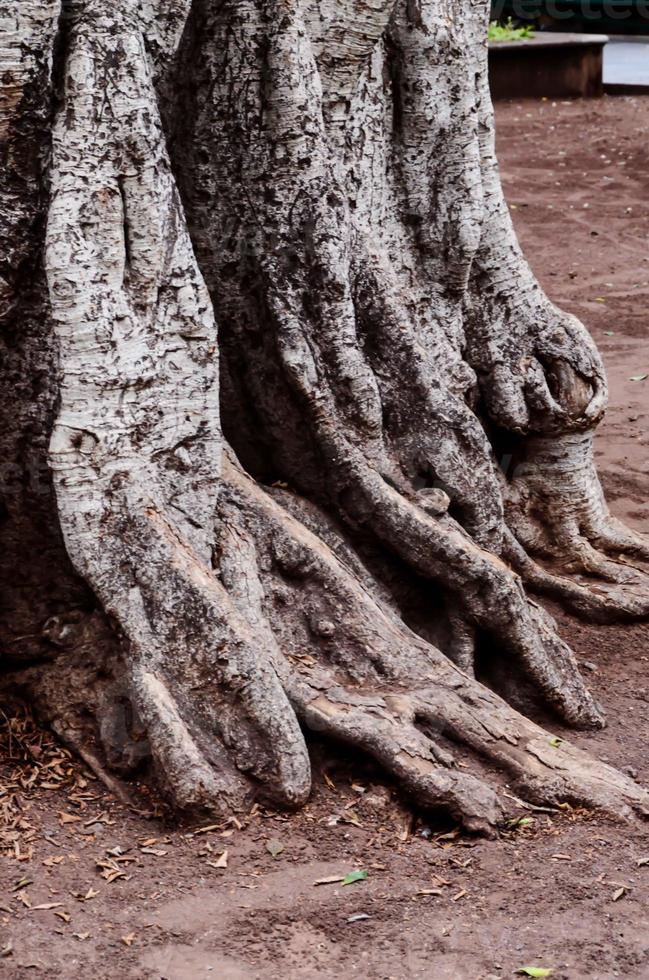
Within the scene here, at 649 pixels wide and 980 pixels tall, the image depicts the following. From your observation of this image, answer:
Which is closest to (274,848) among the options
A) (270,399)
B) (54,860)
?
(54,860)

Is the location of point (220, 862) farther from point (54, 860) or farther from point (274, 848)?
point (54, 860)

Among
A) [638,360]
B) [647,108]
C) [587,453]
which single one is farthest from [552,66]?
[587,453]

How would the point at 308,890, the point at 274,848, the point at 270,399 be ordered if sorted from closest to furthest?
the point at 308,890, the point at 274,848, the point at 270,399

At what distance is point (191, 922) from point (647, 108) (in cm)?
1430

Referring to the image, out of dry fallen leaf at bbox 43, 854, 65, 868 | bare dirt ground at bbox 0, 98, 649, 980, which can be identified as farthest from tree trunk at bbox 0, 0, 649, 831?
dry fallen leaf at bbox 43, 854, 65, 868

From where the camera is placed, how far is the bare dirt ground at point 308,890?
120 inches

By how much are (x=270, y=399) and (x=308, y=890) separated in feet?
5.29

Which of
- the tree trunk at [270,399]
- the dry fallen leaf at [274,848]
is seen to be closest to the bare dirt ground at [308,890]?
the dry fallen leaf at [274,848]

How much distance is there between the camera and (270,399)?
13.9ft

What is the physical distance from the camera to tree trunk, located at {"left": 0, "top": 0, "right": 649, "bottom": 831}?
3475 millimetres

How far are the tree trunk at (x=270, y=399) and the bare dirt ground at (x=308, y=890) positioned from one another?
112 mm

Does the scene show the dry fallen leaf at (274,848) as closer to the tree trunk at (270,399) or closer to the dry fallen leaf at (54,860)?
the tree trunk at (270,399)

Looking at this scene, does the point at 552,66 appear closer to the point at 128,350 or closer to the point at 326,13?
the point at 326,13

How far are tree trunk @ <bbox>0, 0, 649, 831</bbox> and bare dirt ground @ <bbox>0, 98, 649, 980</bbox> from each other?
11 centimetres
